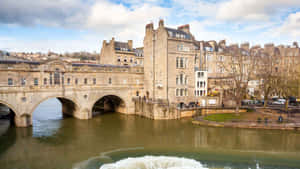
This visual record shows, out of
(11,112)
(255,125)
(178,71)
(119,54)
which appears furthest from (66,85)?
(255,125)

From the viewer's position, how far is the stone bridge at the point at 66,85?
28.6 meters

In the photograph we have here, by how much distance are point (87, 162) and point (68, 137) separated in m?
9.09

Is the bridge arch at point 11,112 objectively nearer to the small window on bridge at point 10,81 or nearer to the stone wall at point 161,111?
the small window on bridge at point 10,81

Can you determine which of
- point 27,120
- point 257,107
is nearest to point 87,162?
point 27,120

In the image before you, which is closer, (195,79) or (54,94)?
(54,94)

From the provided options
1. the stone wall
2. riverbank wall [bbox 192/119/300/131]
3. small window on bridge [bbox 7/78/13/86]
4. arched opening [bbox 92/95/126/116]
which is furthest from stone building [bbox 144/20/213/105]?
small window on bridge [bbox 7/78/13/86]

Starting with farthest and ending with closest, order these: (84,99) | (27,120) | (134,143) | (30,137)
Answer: (84,99), (27,120), (30,137), (134,143)

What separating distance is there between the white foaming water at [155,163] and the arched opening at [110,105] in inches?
863

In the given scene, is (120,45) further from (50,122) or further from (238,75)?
(238,75)

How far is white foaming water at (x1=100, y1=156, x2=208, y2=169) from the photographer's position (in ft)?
59.6

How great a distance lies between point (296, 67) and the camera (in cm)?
4553

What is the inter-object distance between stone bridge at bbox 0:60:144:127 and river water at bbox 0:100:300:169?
3.67 meters

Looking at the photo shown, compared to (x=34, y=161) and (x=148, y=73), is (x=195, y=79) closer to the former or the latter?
(x=148, y=73)

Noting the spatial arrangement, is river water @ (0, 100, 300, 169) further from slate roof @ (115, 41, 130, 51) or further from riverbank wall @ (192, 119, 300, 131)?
slate roof @ (115, 41, 130, 51)
